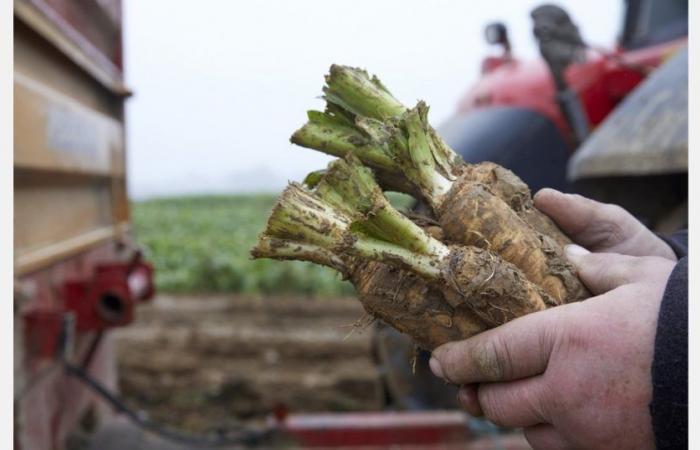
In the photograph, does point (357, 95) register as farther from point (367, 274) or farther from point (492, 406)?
point (492, 406)

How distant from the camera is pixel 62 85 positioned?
114 inches

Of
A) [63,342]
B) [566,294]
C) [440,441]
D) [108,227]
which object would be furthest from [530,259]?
[108,227]

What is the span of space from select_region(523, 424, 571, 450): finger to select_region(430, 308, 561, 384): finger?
114mm

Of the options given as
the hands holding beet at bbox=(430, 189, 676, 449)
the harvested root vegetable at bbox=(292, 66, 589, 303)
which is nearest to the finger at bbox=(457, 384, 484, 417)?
the hands holding beet at bbox=(430, 189, 676, 449)

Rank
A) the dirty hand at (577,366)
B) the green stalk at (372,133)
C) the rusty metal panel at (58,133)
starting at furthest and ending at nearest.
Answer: the rusty metal panel at (58,133)
the green stalk at (372,133)
the dirty hand at (577,366)

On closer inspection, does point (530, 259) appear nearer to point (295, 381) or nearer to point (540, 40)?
point (540, 40)

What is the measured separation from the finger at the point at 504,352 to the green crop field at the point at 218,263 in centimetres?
339

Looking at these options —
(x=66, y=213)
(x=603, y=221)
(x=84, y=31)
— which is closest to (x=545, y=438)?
(x=603, y=221)

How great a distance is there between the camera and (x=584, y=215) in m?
1.68

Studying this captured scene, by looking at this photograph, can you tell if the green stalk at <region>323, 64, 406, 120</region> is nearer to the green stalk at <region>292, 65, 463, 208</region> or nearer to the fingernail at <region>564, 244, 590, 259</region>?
the green stalk at <region>292, 65, 463, 208</region>

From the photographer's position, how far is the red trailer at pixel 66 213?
2307mm

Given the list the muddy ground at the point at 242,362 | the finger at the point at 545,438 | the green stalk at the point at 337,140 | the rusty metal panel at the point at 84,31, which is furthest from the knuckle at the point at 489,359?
the muddy ground at the point at 242,362

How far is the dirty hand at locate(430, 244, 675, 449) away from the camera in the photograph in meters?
1.20

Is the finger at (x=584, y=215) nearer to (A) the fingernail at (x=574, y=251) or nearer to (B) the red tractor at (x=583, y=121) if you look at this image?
(A) the fingernail at (x=574, y=251)
